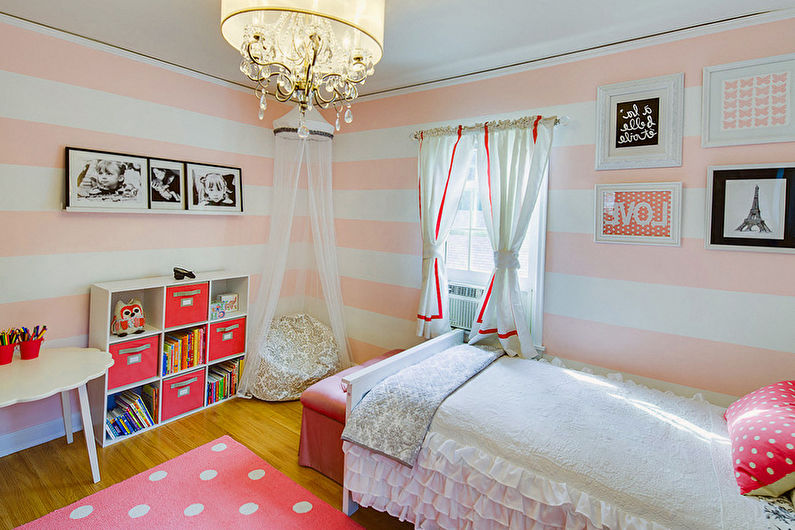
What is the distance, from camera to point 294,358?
3.64 m

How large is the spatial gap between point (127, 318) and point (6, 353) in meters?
0.62

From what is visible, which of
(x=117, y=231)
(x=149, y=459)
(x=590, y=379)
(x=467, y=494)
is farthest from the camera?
(x=117, y=231)

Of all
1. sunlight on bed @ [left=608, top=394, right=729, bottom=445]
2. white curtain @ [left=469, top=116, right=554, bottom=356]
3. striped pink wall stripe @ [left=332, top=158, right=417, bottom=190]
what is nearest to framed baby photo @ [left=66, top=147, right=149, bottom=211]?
striped pink wall stripe @ [left=332, top=158, right=417, bottom=190]

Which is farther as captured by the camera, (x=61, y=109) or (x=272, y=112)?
(x=272, y=112)

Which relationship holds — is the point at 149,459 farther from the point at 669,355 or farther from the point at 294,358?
the point at 669,355

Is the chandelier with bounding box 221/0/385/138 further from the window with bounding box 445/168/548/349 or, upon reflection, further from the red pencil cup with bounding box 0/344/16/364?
the red pencil cup with bounding box 0/344/16/364

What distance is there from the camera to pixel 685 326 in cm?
239

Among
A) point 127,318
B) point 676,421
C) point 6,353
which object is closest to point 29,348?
point 6,353

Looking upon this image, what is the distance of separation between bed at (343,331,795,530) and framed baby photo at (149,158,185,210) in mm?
2066

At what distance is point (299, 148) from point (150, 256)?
56.5 inches

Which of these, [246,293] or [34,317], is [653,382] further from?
[34,317]

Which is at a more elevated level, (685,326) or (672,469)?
(685,326)

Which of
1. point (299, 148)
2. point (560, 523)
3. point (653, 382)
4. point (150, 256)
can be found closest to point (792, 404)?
point (653, 382)

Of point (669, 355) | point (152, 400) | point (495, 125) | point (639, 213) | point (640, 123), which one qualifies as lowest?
point (152, 400)
